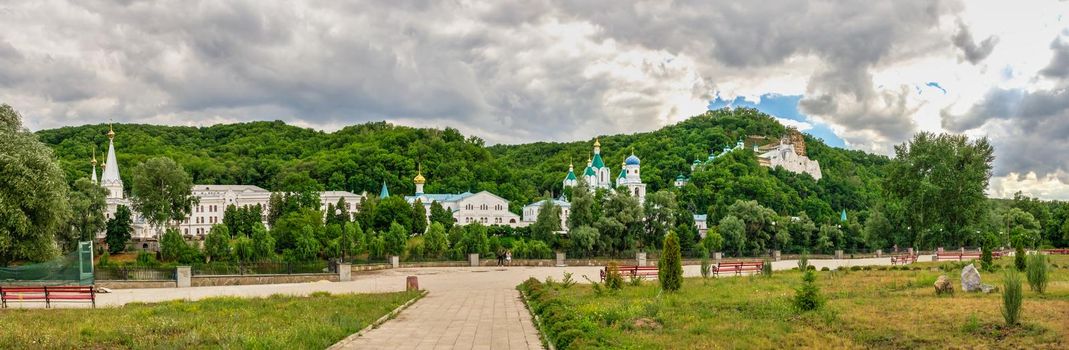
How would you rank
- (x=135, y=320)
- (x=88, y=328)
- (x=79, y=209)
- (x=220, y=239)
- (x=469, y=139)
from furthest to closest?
(x=469, y=139)
(x=79, y=209)
(x=220, y=239)
(x=135, y=320)
(x=88, y=328)

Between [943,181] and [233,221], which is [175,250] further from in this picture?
[943,181]

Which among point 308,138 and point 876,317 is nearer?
point 876,317

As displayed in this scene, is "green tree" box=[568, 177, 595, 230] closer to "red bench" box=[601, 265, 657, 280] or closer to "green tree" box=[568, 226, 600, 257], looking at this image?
"green tree" box=[568, 226, 600, 257]

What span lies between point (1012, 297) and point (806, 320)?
3.30m

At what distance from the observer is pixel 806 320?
14.2 m

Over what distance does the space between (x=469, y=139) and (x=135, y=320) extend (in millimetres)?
121449

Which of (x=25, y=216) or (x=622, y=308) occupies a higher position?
(x=25, y=216)

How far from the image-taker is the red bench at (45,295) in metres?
20.6

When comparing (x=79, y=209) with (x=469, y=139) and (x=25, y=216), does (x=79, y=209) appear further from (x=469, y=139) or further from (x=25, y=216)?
(x=469, y=139)

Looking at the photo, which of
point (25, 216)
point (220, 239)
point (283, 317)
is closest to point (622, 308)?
point (283, 317)

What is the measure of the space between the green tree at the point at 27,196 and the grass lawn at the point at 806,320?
22.4m

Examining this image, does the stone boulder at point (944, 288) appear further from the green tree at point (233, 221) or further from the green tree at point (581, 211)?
the green tree at point (233, 221)

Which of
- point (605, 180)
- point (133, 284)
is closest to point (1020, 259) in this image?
point (133, 284)

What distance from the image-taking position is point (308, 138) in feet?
466
